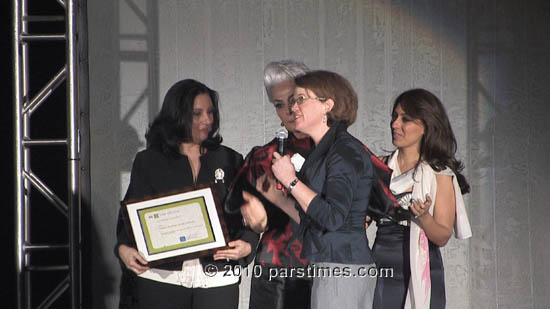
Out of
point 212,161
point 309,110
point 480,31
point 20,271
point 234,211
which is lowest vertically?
point 20,271

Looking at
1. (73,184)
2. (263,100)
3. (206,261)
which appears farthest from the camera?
(263,100)

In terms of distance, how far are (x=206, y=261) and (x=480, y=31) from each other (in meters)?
2.61

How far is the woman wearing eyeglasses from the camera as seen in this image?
2.95m

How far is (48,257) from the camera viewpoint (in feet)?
15.2

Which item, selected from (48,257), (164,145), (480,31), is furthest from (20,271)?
(480,31)

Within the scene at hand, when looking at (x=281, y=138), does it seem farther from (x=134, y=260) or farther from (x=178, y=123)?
(x=134, y=260)

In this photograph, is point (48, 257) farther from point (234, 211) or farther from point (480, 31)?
point (480, 31)

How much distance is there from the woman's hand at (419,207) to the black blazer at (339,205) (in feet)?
1.72

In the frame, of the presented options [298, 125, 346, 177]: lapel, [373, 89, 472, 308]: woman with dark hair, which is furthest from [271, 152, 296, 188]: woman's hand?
[373, 89, 472, 308]: woman with dark hair

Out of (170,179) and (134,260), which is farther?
(170,179)

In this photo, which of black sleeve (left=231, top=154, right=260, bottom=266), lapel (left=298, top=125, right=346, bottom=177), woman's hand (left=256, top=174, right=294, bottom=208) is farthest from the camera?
black sleeve (left=231, top=154, right=260, bottom=266)

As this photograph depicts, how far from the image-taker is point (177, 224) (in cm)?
364

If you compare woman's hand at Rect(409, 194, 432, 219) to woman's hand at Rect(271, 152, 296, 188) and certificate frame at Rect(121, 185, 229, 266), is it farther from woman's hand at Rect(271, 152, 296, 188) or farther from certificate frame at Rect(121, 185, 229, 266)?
certificate frame at Rect(121, 185, 229, 266)

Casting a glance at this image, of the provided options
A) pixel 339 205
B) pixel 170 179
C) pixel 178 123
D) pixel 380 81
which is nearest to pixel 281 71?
pixel 380 81
